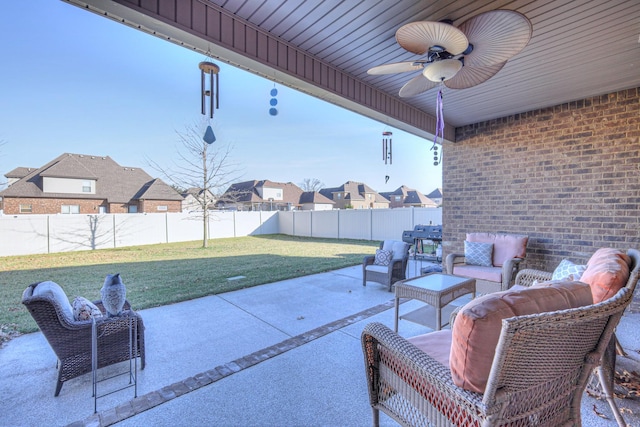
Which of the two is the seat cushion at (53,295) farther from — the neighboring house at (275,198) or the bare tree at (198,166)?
the neighboring house at (275,198)

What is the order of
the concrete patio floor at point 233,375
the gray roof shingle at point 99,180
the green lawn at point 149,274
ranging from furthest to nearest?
the gray roof shingle at point 99,180 → the green lawn at point 149,274 → the concrete patio floor at point 233,375

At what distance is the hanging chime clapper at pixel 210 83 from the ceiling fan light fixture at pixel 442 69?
1.80m

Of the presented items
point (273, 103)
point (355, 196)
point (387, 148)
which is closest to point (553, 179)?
point (387, 148)

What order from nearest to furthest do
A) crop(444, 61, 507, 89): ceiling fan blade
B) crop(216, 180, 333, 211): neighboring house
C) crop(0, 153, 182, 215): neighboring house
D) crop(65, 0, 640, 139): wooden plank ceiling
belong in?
1. crop(65, 0, 640, 139): wooden plank ceiling
2. crop(444, 61, 507, 89): ceiling fan blade
3. crop(0, 153, 182, 215): neighboring house
4. crop(216, 180, 333, 211): neighboring house

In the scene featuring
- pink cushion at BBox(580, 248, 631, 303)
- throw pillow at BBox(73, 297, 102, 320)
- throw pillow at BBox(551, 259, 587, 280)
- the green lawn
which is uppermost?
pink cushion at BBox(580, 248, 631, 303)

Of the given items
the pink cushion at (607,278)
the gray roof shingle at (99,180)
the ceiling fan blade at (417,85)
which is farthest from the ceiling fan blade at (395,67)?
the gray roof shingle at (99,180)

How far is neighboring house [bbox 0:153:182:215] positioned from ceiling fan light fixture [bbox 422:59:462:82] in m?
20.4

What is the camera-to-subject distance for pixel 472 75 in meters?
2.81

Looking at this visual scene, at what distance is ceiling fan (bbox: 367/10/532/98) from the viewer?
199cm

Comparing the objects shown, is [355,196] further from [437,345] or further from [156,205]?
[437,345]

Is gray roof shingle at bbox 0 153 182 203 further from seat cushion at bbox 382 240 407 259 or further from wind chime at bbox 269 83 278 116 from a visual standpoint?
wind chime at bbox 269 83 278 116

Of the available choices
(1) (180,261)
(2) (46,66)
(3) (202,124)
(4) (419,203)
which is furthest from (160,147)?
(4) (419,203)

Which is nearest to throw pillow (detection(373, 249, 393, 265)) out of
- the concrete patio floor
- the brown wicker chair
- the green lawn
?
the concrete patio floor

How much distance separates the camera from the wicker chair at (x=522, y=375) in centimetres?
106
